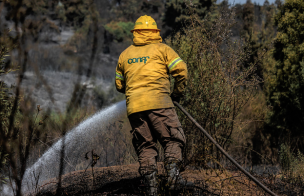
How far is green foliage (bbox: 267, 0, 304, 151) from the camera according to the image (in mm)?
6056

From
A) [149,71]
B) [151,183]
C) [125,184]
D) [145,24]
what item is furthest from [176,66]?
[125,184]

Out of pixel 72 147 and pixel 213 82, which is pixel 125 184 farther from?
pixel 72 147

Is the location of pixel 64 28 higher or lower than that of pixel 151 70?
higher

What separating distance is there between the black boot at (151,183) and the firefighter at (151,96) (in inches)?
0.4

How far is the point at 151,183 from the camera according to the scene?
109 inches

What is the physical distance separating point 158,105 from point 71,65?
172 cm

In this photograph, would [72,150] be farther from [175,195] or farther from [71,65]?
[71,65]

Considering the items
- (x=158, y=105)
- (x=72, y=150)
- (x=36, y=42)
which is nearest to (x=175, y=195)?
(x=158, y=105)

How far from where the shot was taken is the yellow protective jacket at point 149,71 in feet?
9.69

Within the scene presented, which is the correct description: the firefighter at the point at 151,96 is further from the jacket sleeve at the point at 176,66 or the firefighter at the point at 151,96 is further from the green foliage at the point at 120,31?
the green foliage at the point at 120,31

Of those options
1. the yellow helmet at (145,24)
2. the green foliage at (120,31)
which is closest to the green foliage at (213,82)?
the yellow helmet at (145,24)

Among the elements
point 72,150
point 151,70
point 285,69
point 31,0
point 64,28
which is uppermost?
point 64,28

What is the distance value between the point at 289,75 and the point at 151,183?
4761 millimetres

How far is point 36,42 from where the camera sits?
108cm
